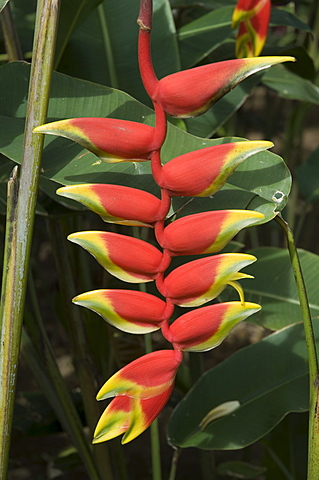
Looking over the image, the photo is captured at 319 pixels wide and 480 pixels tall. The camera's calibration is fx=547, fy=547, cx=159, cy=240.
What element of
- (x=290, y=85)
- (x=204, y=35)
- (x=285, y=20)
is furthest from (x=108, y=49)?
(x=290, y=85)

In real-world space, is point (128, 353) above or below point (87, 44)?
below

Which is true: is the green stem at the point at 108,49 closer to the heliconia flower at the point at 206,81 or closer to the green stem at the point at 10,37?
the green stem at the point at 10,37

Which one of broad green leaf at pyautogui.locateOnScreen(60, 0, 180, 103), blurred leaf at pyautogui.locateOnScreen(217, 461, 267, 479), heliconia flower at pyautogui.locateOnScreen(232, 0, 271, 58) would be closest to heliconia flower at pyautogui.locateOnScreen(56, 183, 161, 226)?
Answer: heliconia flower at pyautogui.locateOnScreen(232, 0, 271, 58)

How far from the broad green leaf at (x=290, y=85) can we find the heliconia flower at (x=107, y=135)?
67 centimetres

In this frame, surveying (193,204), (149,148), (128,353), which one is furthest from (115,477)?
(149,148)

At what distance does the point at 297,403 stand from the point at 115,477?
1.33 ft

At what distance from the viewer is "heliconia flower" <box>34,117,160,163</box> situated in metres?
0.30

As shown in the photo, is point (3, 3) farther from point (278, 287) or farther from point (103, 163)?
point (278, 287)

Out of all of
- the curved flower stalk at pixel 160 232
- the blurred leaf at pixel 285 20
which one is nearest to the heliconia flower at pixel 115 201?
the curved flower stalk at pixel 160 232

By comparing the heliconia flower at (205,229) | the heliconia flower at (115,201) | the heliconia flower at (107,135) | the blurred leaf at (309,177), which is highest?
the heliconia flower at (107,135)

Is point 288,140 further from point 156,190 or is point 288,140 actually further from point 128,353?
point 156,190

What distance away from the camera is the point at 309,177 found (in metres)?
1.00

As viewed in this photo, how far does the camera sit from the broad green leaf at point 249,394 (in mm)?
678

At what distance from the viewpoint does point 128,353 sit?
935mm
